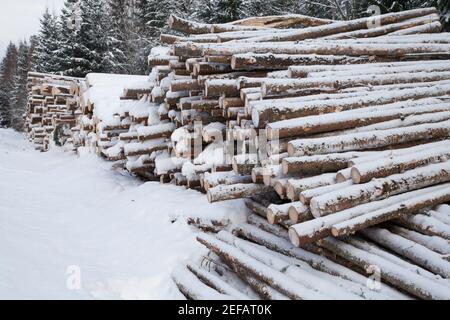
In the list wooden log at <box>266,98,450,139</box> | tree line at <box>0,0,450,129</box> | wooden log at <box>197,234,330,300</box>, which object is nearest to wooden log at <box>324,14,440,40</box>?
wooden log at <box>266,98,450,139</box>

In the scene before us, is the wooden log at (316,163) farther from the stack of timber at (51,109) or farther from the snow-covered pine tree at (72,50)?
the snow-covered pine tree at (72,50)

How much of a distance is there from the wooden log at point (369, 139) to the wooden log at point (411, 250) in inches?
38.2

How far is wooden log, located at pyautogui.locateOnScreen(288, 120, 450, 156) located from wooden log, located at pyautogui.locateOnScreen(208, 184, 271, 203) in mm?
944

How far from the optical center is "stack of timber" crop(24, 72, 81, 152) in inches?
580

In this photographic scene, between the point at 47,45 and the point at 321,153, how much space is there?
3387 cm

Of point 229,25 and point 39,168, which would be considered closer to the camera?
point 229,25

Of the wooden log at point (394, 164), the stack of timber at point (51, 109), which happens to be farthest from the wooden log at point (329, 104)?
the stack of timber at point (51, 109)

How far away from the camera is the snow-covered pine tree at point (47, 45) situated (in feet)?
103

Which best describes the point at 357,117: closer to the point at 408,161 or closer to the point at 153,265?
the point at 408,161

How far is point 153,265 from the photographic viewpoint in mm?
4895

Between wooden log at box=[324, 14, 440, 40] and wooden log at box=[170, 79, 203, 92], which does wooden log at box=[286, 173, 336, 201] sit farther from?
wooden log at box=[324, 14, 440, 40]

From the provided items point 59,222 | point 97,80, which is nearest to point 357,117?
point 59,222

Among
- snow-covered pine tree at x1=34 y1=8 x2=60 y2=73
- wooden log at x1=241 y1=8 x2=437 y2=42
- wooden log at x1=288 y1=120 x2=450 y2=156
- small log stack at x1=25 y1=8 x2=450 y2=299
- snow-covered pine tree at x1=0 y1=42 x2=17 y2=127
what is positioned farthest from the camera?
snow-covered pine tree at x1=0 y1=42 x2=17 y2=127

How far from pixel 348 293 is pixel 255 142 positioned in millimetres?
2160
